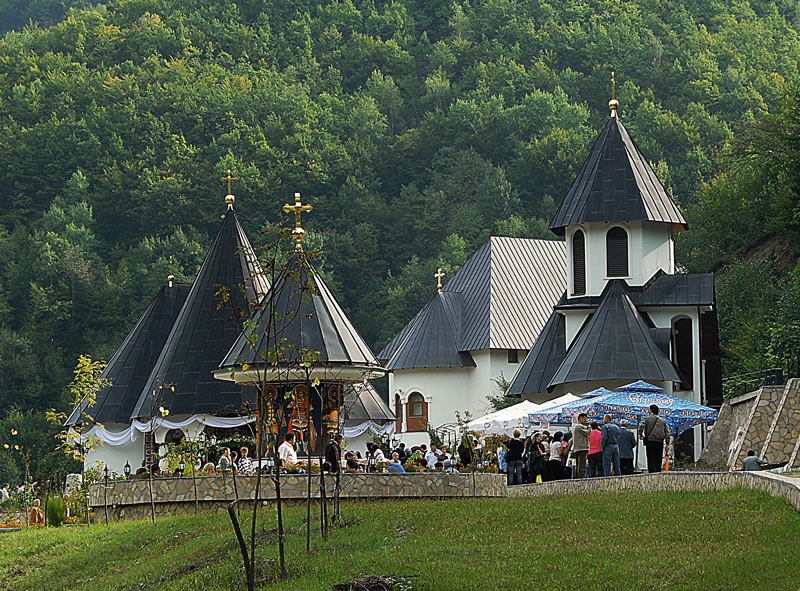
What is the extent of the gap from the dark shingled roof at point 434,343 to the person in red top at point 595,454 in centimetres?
2973

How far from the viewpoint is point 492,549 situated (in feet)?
57.2

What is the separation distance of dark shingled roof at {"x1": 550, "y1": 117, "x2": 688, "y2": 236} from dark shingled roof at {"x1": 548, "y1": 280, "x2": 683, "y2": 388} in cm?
319

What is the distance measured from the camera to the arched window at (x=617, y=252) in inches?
1750

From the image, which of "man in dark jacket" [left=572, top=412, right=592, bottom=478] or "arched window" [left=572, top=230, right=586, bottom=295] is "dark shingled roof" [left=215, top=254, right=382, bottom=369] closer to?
"man in dark jacket" [left=572, top=412, right=592, bottom=478]

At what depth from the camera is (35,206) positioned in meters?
90.8

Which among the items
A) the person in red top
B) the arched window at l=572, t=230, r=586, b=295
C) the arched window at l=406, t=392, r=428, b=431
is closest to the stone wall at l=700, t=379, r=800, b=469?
the person in red top

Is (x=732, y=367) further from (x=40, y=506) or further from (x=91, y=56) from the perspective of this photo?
(x=91, y=56)

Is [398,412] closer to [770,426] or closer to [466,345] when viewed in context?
[466,345]

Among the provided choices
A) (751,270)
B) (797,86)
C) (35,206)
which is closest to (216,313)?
(751,270)

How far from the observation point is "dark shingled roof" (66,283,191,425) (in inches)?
1730

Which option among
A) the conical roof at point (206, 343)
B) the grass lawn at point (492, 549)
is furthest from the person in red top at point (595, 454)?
the conical roof at point (206, 343)

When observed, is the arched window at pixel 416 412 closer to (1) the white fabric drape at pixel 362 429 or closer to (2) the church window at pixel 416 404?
(2) the church window at pixel 416 404

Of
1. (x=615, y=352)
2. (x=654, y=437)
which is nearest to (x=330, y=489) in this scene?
(x=654, y=437)

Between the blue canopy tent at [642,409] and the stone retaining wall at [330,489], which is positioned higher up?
the blue canopy tent at [642,409]
